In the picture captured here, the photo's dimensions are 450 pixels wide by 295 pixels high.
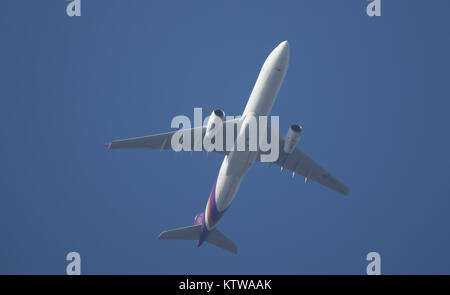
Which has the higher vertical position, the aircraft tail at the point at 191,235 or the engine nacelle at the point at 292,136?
the engine nacelle at the point at 292,136

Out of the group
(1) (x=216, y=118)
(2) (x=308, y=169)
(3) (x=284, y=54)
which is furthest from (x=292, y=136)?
(2) (x=308, y=169)

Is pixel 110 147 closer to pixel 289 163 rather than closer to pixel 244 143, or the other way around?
pixel 244 143

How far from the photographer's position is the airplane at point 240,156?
138 feet

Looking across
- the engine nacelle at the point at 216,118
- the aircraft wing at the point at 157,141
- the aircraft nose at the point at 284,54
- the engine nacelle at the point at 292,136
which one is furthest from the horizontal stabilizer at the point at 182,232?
the aircraft nose at the point at 284,54

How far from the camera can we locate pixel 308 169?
51.4 m

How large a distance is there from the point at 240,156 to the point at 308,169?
10678 mm

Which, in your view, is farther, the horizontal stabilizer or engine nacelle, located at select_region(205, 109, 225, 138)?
the horizontal stabilizer

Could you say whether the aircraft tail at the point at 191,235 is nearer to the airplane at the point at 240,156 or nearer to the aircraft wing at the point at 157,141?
the airplane at the point at 240,156

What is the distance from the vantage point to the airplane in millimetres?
42094

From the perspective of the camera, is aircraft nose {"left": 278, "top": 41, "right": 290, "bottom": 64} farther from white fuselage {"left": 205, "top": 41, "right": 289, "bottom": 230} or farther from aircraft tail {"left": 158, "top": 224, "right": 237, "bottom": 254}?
aircraft tail {"left": 158, "top": 224, "right": 237, "bottom": 254}

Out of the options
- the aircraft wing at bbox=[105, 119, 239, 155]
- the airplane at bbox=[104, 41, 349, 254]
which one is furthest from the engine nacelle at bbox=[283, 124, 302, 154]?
the aircraft wing at bbox=[105, 119, 239, 155]

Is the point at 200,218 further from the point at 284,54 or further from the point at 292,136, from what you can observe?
the point at 284,54

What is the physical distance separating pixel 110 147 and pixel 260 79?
1470cm

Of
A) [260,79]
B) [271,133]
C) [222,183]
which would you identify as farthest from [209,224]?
[260,79]
